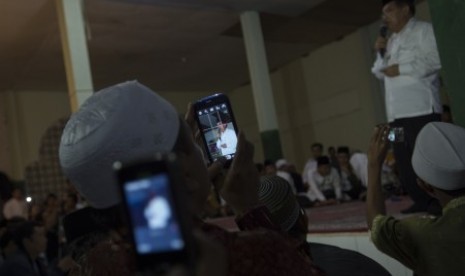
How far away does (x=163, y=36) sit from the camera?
831 centimetres

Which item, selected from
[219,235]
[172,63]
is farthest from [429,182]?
[172,63]

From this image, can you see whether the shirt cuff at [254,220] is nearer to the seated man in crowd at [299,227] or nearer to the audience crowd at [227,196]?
the audience crowd at [227,196]

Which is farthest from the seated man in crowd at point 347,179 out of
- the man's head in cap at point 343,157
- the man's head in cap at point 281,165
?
the man's head in cap at point 281,165

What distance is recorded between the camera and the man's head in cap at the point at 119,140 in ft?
2.27

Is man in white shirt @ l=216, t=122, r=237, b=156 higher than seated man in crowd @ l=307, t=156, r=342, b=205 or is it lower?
higher

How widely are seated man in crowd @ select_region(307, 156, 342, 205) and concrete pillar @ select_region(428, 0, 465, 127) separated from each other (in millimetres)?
4207

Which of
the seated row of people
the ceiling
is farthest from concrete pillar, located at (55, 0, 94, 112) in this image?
the seated row of people

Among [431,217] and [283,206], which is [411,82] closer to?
[431,217]

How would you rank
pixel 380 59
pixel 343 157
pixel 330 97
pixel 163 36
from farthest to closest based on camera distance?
pixel 330 97 < pixel 163 36 < pixel 343 157 < pixel 380 59

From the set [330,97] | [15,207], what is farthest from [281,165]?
[330,97]

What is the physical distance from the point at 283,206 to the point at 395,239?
31 cm

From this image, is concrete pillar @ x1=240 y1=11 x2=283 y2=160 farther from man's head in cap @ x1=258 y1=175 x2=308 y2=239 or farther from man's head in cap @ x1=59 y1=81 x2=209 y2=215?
man's head in cap @ x1=59 y1=81 x2=209 y2=215

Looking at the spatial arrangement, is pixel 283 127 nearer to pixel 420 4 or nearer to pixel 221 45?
pixel 221 45

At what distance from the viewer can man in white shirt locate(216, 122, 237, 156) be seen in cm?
111
